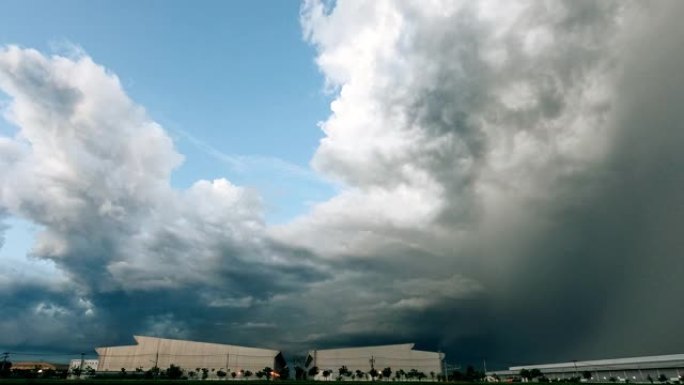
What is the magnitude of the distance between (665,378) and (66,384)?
727 feet

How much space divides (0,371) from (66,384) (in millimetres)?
122653

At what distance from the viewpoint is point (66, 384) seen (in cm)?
9356

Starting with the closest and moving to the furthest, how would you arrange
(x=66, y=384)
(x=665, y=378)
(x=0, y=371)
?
(x=66, y=384) < (x=0, y=371) < (x=665, y=378)

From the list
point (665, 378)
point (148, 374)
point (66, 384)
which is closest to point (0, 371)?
point (148, 374)

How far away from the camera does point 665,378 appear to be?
198 m

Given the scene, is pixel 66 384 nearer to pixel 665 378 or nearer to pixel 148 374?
pixel 148 374

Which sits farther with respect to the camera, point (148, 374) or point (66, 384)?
point (148, 374)

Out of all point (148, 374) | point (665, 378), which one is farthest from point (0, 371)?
point (665, 378)

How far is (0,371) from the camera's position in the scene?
183 metres

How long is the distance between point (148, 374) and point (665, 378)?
219m

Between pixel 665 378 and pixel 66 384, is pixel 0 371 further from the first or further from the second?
pixel 665 378

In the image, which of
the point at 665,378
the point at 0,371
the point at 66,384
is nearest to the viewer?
the point at 66,384

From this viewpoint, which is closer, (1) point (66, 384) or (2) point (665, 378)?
(1) point (66, 384)

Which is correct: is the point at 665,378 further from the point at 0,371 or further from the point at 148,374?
the point at 0,371
